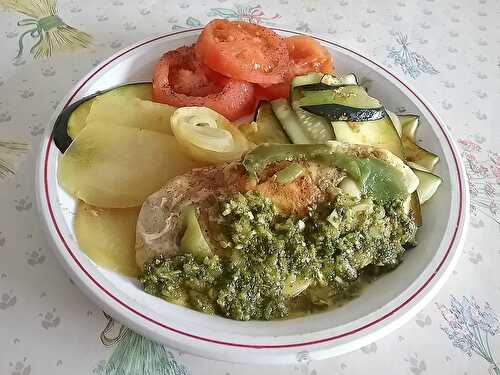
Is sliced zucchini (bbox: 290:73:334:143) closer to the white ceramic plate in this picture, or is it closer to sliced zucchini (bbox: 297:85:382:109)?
sliced zucchini (bbox: 297:85:382:109)

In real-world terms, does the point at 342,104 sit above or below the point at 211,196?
above

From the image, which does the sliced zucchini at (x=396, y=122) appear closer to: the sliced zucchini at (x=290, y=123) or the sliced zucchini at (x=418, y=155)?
the sliced zucchini at (x=418, y=155)

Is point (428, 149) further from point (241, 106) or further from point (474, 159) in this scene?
point (241, 106)

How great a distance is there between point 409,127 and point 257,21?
3.78ft

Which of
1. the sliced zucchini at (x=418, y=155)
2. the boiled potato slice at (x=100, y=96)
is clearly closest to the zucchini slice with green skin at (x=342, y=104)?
the sliced zucchini at (x=418, y=155)

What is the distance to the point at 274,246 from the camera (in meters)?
1.77

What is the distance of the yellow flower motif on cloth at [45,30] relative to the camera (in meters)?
2.79

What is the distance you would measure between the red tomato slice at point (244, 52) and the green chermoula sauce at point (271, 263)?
27.2 inches

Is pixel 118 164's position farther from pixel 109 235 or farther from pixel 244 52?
pixel 244 52

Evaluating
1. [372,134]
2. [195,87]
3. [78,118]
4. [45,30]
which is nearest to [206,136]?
[195,87]

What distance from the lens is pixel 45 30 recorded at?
288 cm

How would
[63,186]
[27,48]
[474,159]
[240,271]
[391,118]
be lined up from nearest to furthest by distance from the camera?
[240,271], [63,186], [391,118], [474,159], [27,48]

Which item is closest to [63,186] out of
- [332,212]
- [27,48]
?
[332,212]

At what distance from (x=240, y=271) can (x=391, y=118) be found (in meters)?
0.98
